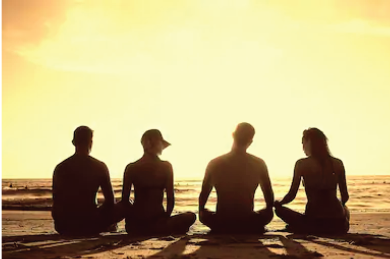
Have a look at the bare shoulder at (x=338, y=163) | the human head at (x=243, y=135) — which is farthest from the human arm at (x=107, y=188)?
the bare shoulder at (x=338, y=163)

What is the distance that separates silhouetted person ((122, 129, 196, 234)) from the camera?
7.96 m

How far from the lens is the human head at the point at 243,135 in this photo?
7.83m

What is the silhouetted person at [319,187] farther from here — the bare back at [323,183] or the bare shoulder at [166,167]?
the bare shoulder at [166,167]

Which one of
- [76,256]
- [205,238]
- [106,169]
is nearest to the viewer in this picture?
[76,256]

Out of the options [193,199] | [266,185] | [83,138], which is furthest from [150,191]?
[193,199]

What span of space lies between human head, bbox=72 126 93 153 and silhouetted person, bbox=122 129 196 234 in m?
0.73

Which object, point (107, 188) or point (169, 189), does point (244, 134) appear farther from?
point (107, 188)

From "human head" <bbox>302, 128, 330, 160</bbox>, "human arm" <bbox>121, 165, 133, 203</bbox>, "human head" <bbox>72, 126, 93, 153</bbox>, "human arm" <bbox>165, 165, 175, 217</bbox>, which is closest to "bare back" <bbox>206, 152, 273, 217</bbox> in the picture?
"human arm" <bbox>165, 165, 175, 217</bbox>

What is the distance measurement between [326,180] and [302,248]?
2250 millimetres

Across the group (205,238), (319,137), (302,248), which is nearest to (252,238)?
(205,238)

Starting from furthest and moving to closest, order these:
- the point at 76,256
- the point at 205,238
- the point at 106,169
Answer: the point at 106,169, the point at 205,238, the point at 76,256

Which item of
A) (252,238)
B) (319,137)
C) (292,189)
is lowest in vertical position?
(252,238)

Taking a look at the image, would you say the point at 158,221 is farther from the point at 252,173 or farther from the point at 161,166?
the point at 252,173

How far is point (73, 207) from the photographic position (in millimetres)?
7957
